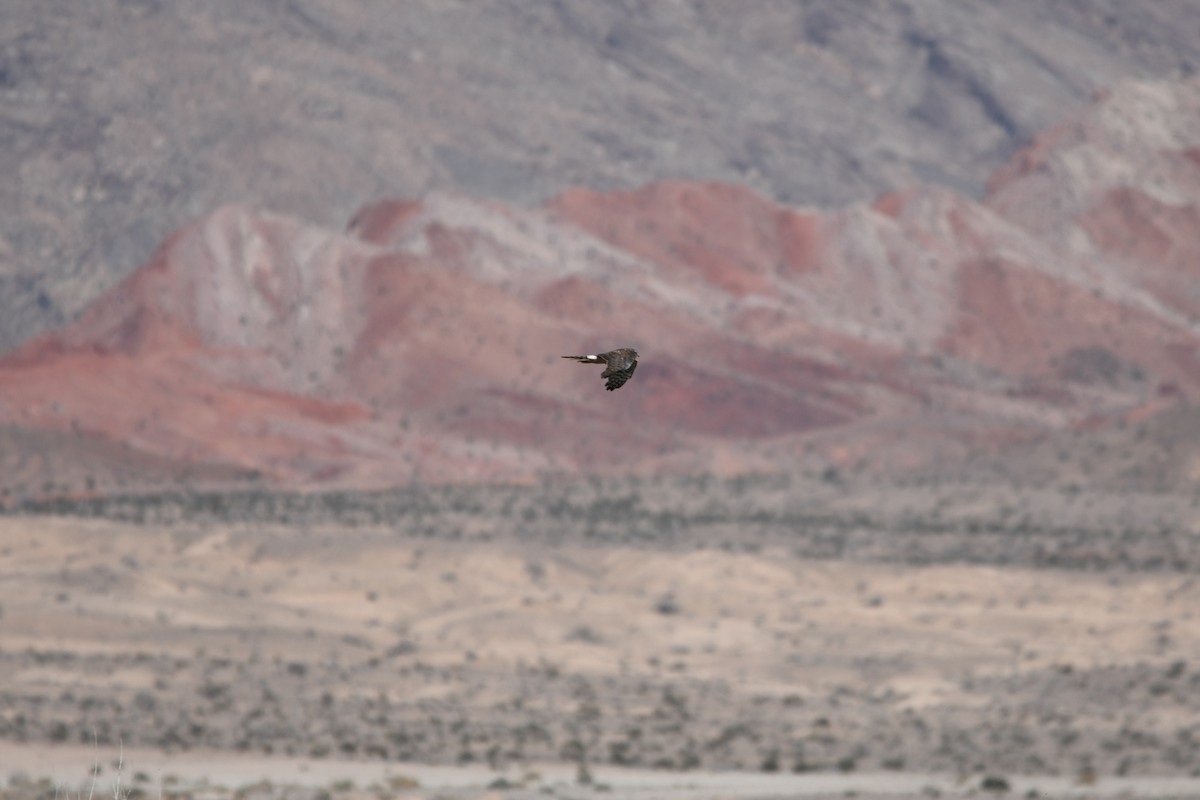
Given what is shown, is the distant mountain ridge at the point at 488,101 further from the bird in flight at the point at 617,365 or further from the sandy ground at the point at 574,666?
the bird in flight at the point at 617,365

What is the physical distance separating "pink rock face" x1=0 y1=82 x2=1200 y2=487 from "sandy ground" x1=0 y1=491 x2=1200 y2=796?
17726 millimetres

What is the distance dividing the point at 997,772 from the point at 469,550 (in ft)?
62.1

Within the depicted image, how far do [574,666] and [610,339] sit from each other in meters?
36.7

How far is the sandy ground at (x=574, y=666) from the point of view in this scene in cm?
2578

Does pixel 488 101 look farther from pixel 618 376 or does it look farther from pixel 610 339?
pixel 618 376

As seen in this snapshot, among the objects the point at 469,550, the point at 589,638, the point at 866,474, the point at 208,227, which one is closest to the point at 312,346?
the point at 208,227

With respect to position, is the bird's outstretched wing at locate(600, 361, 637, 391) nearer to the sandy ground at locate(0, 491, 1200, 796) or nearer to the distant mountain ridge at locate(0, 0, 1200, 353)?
the sandy ground at locate(0, 491, 1200, 796)

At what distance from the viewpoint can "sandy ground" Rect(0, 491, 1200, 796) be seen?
2578cm

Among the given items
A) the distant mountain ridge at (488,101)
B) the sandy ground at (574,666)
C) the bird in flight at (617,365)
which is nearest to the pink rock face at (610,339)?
the sandy ground at (574,666)

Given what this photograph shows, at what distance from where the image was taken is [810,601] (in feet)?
136

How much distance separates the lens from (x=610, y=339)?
235 ft

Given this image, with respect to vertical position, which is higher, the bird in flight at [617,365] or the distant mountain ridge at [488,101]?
the bird in flight at [617,365]

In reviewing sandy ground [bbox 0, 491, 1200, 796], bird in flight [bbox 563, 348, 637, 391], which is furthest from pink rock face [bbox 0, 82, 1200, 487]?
bird in flight [bbox 563, 348, 637, 391]

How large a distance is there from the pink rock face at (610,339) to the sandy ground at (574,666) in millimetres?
17726
